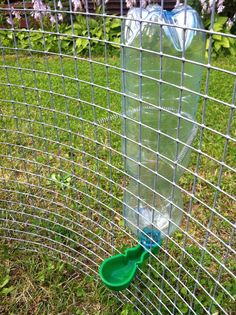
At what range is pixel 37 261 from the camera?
1.59 m

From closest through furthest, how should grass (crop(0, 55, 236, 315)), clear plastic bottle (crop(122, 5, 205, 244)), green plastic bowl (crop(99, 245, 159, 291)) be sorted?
clear plastic bottle (crop(122, 5, 205, 244)), green plastic bowl (crop(99, 245, 159, 291)), grass (crop(0, 55, 236, 315))

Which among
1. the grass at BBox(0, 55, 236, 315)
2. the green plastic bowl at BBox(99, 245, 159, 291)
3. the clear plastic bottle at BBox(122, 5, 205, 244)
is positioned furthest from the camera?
the grass at BBox(0, 55, 236, 315)

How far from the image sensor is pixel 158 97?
115 centimetres

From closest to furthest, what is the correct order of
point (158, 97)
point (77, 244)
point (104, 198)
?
1. point (158, 97)
2. point (77, 244)
3. point (104, 198)

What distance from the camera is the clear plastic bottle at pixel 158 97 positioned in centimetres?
97

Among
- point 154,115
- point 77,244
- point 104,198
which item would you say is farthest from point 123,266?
point 104,198

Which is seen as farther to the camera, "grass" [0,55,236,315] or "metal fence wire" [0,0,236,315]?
"grass" [0,55,236,315]

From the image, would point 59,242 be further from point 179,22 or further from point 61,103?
point 61,103

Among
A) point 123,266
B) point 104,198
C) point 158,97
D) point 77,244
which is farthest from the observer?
point 104,198

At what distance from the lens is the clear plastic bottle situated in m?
0.97

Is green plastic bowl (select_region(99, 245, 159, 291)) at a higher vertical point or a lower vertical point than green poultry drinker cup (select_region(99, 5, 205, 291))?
lower

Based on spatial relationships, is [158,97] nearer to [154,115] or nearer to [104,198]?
[154,115]

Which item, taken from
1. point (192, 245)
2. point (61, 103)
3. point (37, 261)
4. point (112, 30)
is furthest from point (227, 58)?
point (37, 261)

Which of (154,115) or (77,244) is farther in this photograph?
(77,244)
